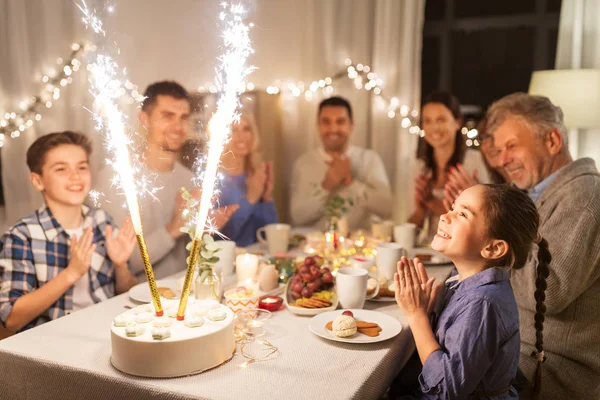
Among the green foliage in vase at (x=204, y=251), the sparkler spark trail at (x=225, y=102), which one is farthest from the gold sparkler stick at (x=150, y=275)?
the green foliage in vase at (x=204, y=251)

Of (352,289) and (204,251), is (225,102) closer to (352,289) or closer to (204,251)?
(204,251)

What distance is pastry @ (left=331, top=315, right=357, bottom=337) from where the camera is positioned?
1.33m

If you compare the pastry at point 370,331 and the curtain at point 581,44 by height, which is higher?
the curtain at point 581,44

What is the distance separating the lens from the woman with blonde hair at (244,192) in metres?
3.17

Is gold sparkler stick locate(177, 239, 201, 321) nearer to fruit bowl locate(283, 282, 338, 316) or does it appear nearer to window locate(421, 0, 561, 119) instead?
fruit bowl locate(283, 282, 338, 316)

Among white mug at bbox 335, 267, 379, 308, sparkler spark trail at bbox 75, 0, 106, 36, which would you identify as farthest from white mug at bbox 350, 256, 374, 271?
sparkler spark trail at bbox 75, 0, 106, 36

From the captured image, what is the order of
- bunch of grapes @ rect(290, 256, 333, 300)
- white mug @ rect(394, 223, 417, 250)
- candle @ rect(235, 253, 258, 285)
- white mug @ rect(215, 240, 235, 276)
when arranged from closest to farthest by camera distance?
bunch of grapes @ rect(290, 256, 333, 300), candle @ rect(235, 253, 258, 285), white mug @ rect(215, 240, 235, 276), white mug @ rect(394, 223, 417, 250)

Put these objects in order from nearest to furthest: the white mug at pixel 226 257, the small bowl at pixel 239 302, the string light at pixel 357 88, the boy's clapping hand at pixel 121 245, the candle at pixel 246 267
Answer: the small bowl at pixel 239 302 < the candle at pixel 246 267 < the white mug at pixel 226 257 < the boy's clapping hand at pixel 121 245 < the string light at pixel 357 88

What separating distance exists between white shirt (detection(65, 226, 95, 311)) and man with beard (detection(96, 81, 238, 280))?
0.36 meters

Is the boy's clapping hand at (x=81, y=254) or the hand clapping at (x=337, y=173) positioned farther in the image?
the hand clapping at (x=337, y=173)

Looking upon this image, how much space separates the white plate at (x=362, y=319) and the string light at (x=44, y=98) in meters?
1.88

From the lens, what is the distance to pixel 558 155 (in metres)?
1.99

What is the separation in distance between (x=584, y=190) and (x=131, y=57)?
193 centimetres

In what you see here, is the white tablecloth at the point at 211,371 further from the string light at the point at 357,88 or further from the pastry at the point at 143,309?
the string light at the point at 357,88
